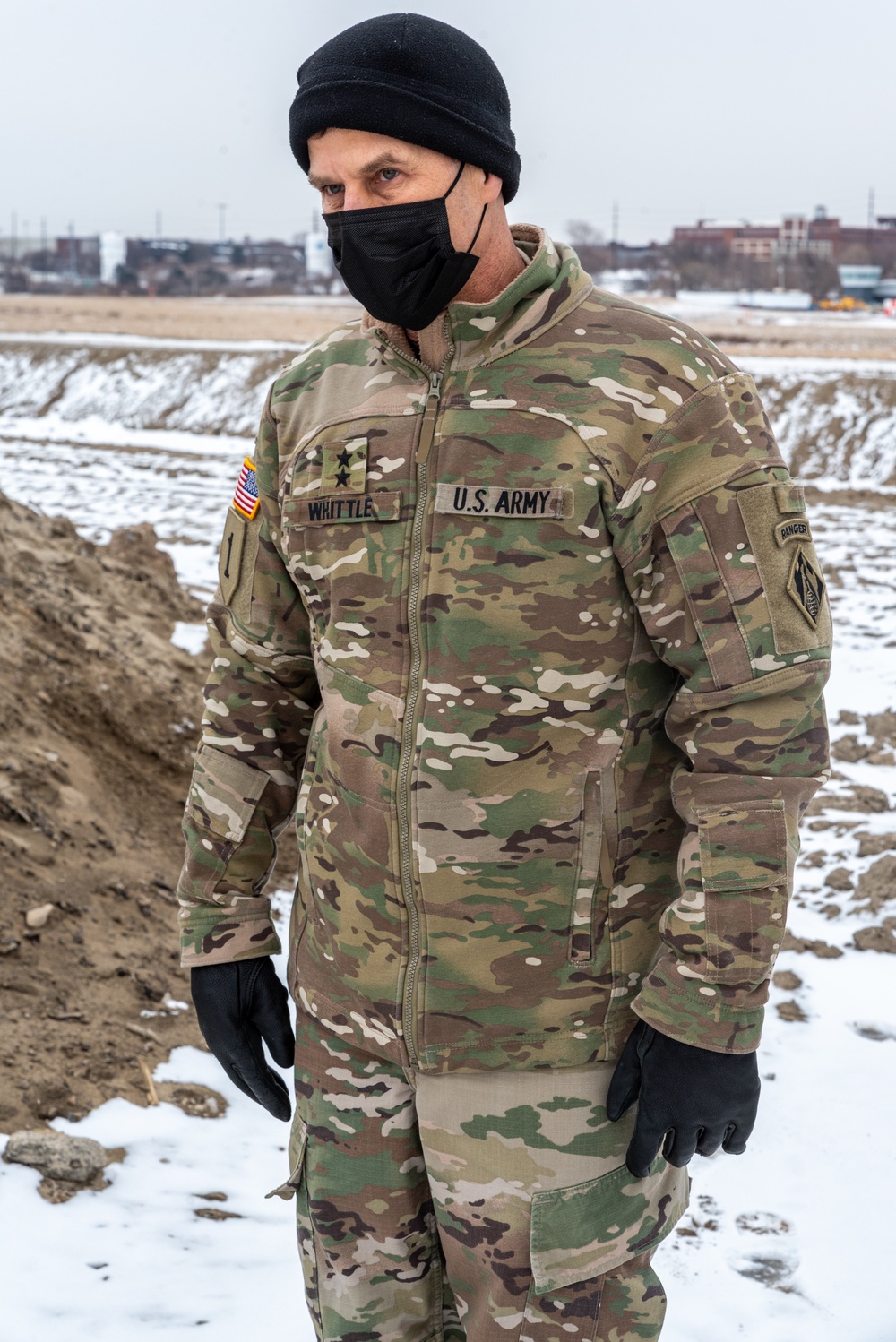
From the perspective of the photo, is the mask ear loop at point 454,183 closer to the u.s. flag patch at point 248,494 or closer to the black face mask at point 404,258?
the black face mask at point 404,258

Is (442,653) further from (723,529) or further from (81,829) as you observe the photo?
(81,829)

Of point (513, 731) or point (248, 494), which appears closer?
point (513, 731)

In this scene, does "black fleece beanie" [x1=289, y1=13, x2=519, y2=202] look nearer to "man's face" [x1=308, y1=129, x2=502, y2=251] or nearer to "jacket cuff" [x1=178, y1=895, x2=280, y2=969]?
"man's face" [x1=308, y1=129, x2=502, y2=251]

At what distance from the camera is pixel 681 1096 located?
159 cm

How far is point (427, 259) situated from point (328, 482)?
1.12ft

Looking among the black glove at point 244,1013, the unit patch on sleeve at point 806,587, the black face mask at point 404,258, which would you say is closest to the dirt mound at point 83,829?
the black glove at point 244,1013

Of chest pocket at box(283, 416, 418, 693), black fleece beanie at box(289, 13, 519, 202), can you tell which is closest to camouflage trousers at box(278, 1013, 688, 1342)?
chest pocket at box(283, 416, 418, 693)

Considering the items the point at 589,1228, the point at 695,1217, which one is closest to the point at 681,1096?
the point at 589,1228

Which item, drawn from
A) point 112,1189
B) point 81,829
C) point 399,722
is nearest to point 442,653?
point 399,722

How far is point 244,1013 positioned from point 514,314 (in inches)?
46.7

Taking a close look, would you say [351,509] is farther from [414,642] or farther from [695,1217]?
[695,1217]

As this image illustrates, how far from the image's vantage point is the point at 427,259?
1.68 metres

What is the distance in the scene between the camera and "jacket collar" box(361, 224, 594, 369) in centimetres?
165

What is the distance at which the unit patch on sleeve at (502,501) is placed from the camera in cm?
159
